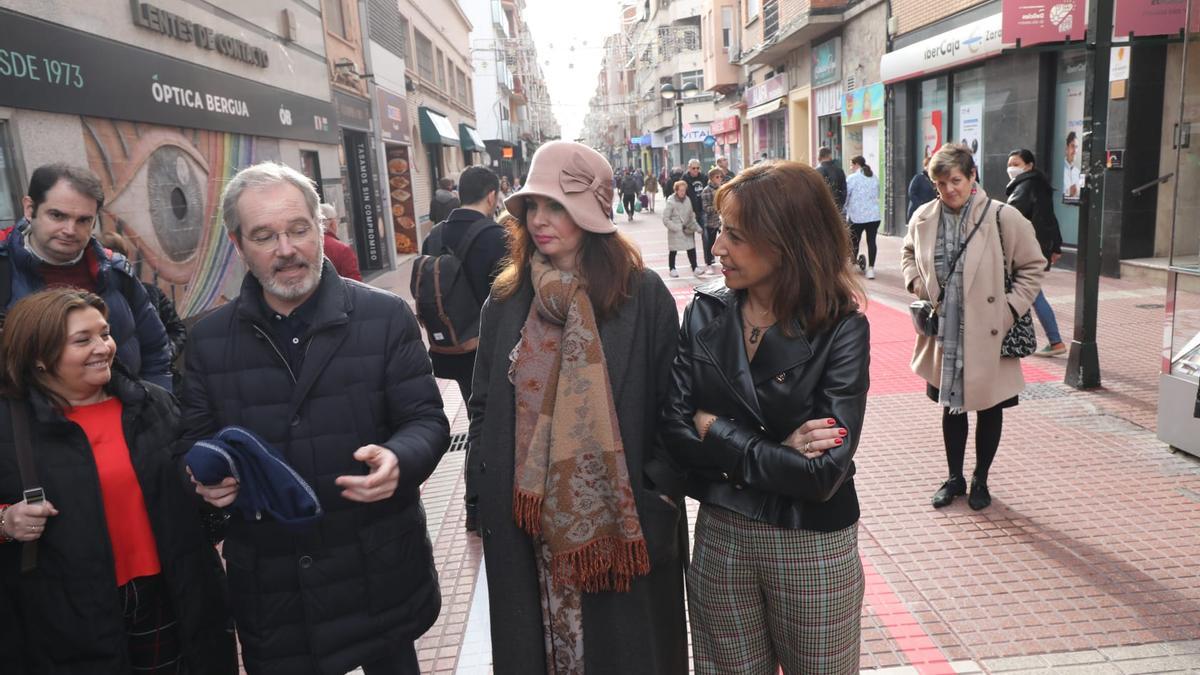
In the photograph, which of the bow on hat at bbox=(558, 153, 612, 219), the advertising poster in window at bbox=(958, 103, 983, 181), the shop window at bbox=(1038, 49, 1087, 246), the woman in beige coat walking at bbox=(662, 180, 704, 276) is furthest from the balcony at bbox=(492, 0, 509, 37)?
the bow on hat at bbox=(558, 153, 612, 219)

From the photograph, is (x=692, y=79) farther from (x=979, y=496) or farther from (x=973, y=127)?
(x=979, y=496)

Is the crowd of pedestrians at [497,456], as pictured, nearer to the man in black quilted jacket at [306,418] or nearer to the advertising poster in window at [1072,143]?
the man in black quilted jacket at [306,418]

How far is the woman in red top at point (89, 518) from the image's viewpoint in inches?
90.7

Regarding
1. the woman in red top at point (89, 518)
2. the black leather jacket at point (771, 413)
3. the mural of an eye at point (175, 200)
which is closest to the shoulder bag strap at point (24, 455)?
the woman in red top at point (89, 518)

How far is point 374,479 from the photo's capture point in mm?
2086

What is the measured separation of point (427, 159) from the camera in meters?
24.9

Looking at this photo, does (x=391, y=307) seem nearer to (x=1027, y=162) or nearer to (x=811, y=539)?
(x=811, y=539)

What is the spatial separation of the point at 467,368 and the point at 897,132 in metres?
15.2

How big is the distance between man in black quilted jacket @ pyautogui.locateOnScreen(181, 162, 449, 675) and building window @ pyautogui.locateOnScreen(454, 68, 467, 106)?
33.1 meters

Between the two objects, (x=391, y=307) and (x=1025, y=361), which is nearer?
(x=391, y=307)

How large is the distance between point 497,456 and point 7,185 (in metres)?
4.96

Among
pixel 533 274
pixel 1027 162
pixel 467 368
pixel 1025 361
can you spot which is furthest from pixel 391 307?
pixel 1027 162

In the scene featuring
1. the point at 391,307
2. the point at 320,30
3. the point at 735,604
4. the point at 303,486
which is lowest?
the point at 735,604

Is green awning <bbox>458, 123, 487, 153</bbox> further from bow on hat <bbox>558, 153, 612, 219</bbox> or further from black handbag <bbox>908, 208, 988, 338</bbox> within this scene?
bow on hat <bbox>558, 153, 612, 219</bbox>
